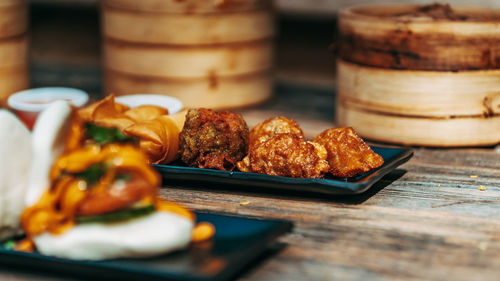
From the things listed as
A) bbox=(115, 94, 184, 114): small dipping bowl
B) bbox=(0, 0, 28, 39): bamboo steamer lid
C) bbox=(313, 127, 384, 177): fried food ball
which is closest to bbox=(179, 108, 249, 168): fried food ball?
bbox=(313, 127, 384, 177): fried food ball

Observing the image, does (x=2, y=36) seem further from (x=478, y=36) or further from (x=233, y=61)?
(x=478, y=36)

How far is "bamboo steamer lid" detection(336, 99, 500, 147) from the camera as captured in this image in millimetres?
2148

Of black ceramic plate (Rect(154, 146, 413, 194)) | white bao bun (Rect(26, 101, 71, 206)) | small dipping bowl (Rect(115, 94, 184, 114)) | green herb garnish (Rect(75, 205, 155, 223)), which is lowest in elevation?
black ceramic plate (Rect(154, 146, 413, 194))

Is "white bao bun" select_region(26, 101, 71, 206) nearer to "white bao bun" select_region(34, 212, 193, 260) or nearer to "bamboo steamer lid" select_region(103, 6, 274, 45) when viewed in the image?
"white bao bun" select_region(34, 212, 193, 260)

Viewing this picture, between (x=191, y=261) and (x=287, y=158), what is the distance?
1.71 feet

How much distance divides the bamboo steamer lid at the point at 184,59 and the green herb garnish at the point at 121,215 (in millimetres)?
1380

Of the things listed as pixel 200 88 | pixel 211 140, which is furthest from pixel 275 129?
pixel 200 88

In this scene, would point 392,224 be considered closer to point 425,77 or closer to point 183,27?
point 425,77

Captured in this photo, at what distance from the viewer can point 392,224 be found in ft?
5.02

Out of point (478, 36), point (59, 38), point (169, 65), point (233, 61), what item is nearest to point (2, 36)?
point (169, 65)

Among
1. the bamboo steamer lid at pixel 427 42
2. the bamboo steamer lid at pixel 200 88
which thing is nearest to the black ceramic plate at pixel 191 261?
the bamboo steamer lid at pixel 427 42

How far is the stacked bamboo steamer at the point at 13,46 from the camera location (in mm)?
2605

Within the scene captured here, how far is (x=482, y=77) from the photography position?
6.90ft

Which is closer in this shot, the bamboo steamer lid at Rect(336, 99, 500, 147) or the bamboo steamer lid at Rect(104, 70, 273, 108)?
the bamboo steamer lid at Rect(336, 99, 500, 147)
